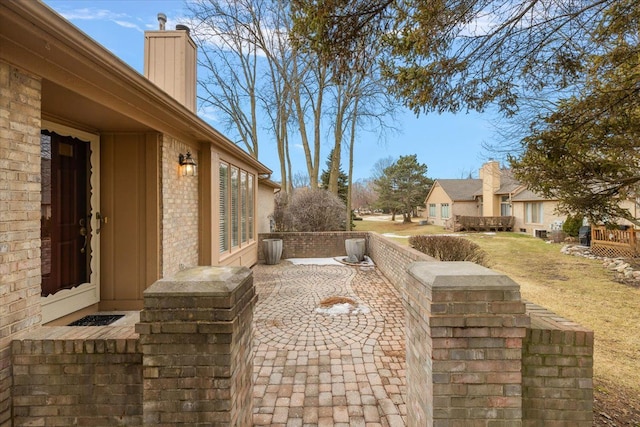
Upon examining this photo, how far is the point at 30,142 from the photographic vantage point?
7.73ft

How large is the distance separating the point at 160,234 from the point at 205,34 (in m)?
12.8

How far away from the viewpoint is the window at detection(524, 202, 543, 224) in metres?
20.1

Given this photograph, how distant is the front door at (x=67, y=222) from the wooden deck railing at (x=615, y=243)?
14651 millimetres

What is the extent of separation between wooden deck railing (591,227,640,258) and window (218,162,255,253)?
12280mm

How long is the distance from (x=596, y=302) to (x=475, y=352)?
271 inches

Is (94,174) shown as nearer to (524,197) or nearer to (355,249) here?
(355,249)

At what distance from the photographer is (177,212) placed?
4984 mm

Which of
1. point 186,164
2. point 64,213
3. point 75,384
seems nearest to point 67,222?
point 64,213

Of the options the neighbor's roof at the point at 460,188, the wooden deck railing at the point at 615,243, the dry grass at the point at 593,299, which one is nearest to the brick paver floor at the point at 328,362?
the dry grass at the point at 593,299

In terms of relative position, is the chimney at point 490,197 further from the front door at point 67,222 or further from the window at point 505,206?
the front door at point 67,222

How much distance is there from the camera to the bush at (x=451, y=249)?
6.94 metres

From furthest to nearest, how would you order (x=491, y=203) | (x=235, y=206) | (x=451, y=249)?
(x=491, y=203)
(x=235, y=206)
(x=451, y=249)

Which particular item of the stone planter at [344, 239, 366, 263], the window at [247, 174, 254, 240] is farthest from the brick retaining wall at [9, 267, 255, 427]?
the stone planter at [344, 239, 366, 263]

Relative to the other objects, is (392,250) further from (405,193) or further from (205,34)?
(405,193)
